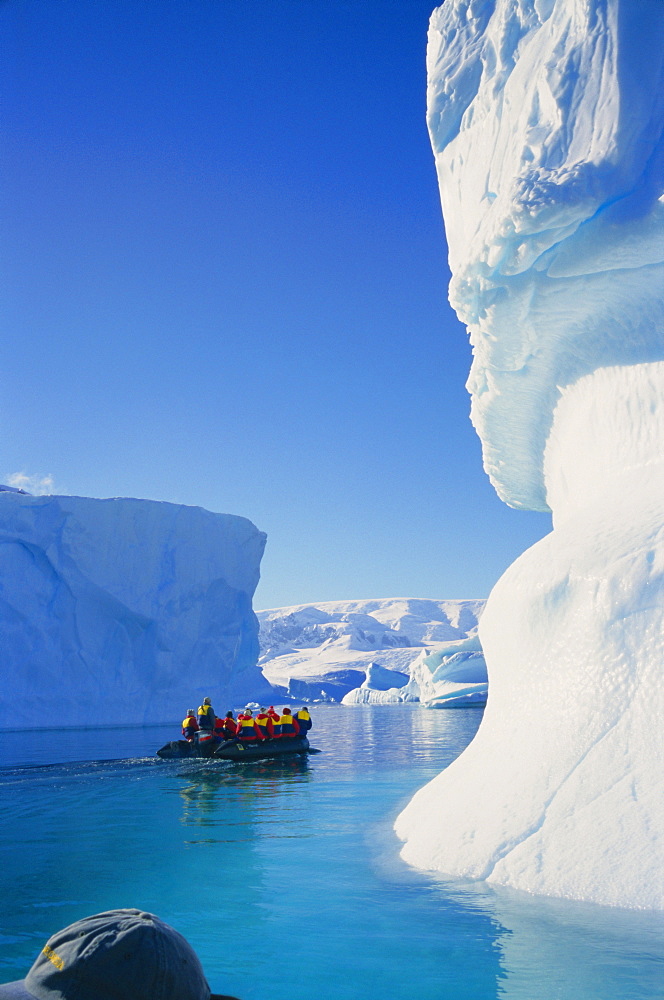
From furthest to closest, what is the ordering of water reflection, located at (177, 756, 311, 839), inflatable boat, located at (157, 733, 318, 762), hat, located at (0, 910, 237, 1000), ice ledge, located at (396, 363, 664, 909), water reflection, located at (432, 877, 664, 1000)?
inflatable boat, located at (157, 733, 318, 762)
water reflection, located at (177, 756, 311, 839)
ice ledge, located at (396, 363, 664, 909)
water reflection, located at (432, 877, 664, 1000)
hat, located at (0, 910, 237, 1000)

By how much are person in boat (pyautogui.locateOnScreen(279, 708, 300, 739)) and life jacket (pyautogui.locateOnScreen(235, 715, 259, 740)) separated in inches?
27.1

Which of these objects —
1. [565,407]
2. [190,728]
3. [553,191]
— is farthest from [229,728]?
[553,191]

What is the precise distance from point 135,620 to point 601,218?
92.3 ft

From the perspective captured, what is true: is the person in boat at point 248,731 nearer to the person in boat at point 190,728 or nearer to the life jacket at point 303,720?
the life jacket at point 303,720

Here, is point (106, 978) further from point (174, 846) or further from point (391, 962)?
point (174, 846)

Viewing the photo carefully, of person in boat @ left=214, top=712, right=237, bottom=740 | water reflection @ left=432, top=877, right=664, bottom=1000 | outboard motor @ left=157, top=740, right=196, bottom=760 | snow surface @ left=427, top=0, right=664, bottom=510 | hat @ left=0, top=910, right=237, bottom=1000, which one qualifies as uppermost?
snow surface @ left=427, top=0, right=664, bottom=510

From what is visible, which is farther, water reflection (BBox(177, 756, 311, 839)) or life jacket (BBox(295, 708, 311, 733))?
life jacket (BBox(295, 708, 311, 733))

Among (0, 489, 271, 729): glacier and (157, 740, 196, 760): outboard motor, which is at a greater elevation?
(0, 489, 271, 729): glacier

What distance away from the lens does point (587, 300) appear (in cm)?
581

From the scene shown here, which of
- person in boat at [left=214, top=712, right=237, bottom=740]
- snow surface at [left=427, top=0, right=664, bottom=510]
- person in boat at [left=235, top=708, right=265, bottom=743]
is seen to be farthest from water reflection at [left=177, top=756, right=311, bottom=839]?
snow surface at [left=427, top=0, right=664, bottom=510]

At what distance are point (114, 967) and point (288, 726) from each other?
1383 centimetres

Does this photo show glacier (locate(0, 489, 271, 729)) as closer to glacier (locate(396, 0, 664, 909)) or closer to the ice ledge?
glacier (locate(396, 0, 664, 909))

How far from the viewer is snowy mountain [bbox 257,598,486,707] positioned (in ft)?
140

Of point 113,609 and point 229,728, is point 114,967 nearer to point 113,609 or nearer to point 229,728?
point 229,728
